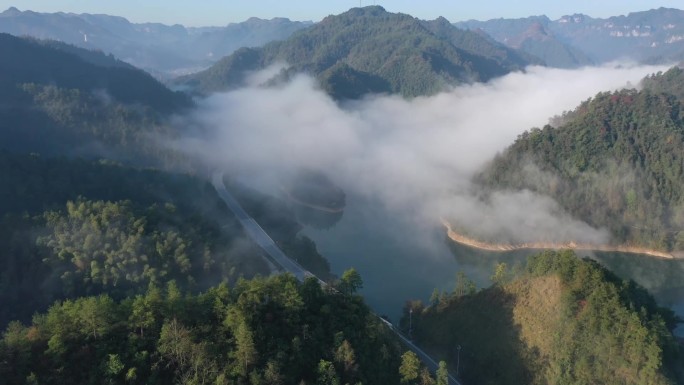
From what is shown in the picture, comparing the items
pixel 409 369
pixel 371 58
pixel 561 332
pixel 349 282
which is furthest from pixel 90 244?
pixel 371 58

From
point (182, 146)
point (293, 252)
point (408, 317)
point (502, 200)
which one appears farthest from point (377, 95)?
point (408, 317)

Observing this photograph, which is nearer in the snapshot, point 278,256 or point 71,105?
point 278,256

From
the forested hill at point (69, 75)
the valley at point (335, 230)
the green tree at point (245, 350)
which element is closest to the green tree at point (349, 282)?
the valley at point (335, 230)

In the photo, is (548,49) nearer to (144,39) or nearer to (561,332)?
(144,39)

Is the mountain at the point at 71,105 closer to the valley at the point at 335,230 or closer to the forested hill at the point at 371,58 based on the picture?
the valley at the point at 335,230

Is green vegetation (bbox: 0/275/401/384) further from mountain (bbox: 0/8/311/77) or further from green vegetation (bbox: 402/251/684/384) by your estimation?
mountain (bbox: 0/8/311/77)

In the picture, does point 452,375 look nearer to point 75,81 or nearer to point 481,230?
point 481,230
